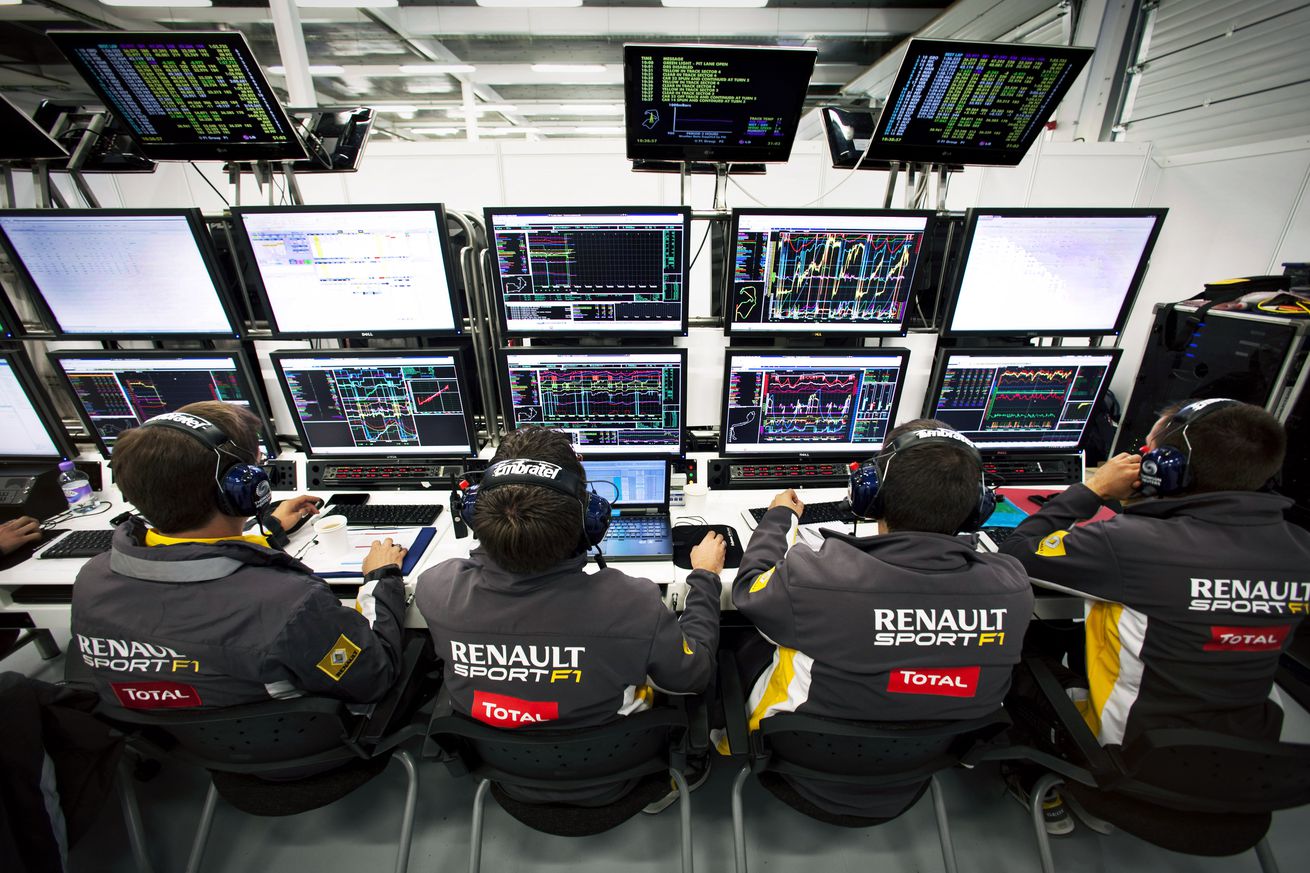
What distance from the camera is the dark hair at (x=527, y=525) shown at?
0.91m

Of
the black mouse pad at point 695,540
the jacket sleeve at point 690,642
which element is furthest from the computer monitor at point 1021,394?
the jacket sleeve at point 690,642

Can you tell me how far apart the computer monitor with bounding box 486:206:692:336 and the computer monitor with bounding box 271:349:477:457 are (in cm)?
32

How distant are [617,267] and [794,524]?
0.93m

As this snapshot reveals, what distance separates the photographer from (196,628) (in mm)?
983

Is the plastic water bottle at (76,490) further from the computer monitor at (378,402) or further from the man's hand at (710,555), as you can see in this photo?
the man's hand at (710,555)

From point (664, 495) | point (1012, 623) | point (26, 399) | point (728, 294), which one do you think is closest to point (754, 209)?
point (728, 294)

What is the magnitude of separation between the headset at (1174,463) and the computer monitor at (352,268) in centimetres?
194

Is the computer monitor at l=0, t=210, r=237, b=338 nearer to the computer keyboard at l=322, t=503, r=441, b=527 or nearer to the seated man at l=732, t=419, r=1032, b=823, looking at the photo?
the computer keyboard at l=322, t=503, r=441, b=527

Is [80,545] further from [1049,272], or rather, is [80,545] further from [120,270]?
[1049,272]

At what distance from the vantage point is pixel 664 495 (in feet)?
5.49

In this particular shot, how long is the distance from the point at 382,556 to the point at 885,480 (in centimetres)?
132

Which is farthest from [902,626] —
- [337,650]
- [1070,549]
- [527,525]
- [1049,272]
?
[1049,272]

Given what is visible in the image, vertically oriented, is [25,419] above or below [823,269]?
below

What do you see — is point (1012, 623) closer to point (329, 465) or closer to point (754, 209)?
point (754, 209)
